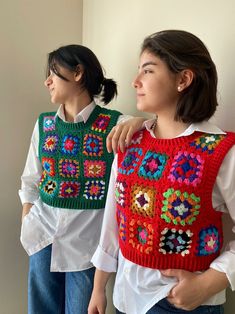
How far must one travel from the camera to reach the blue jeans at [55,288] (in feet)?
3.84

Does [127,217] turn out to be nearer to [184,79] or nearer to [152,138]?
[152,138]

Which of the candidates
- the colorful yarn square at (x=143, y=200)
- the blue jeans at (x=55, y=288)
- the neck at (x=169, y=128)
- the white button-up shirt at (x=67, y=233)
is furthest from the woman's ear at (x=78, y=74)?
the blue jeans at (x=55, y=288)

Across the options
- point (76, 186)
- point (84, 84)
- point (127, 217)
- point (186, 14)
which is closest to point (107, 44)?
point (84, 84)

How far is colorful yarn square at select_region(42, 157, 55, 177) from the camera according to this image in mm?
1229

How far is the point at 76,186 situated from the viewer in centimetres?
119

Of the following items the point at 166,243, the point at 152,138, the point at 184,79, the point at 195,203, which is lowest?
the point at 166,243

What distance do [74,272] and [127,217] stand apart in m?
0.43

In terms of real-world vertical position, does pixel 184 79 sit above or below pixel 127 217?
above

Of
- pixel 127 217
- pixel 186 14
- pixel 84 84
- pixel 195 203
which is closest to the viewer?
pixel 195 203

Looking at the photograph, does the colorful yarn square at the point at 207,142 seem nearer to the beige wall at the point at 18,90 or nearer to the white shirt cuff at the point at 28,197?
the white shirt cuff at the point at 28,197

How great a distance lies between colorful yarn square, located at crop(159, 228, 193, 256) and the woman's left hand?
0.07 meters

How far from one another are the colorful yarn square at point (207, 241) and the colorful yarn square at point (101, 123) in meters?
0.53

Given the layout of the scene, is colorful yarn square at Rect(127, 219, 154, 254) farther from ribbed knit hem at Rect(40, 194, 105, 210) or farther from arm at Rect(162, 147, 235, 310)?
ribbed knit hem at Rect(40, 194, 105, 210)

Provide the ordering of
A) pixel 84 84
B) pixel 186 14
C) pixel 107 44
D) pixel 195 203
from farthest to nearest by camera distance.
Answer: pixel 107 44 → pixel 84 84 → pixel 186 14 → pixel 195 203
